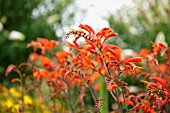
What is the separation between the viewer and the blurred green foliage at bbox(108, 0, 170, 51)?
6.71 m

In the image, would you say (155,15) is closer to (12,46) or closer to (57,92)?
(12,46)

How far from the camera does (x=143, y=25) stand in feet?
23.7

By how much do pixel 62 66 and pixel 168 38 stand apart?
4638 millimetres

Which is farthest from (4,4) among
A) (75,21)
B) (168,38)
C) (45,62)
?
(45,62)

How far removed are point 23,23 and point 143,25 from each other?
2.26m

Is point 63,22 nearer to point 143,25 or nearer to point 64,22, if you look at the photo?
point 64,22

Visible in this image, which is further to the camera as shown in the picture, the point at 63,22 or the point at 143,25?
the point at 63,22

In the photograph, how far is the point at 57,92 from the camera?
2203mm

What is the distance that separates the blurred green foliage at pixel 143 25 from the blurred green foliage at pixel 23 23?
3.98ft

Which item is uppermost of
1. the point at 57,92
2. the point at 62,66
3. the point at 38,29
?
the point at 38,29

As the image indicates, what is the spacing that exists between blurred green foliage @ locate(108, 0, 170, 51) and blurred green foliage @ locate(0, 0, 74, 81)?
1212mm

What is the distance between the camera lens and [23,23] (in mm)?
7230

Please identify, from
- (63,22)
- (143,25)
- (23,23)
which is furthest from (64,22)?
(143,25)

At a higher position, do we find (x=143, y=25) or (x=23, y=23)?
(x=23, y=23)
